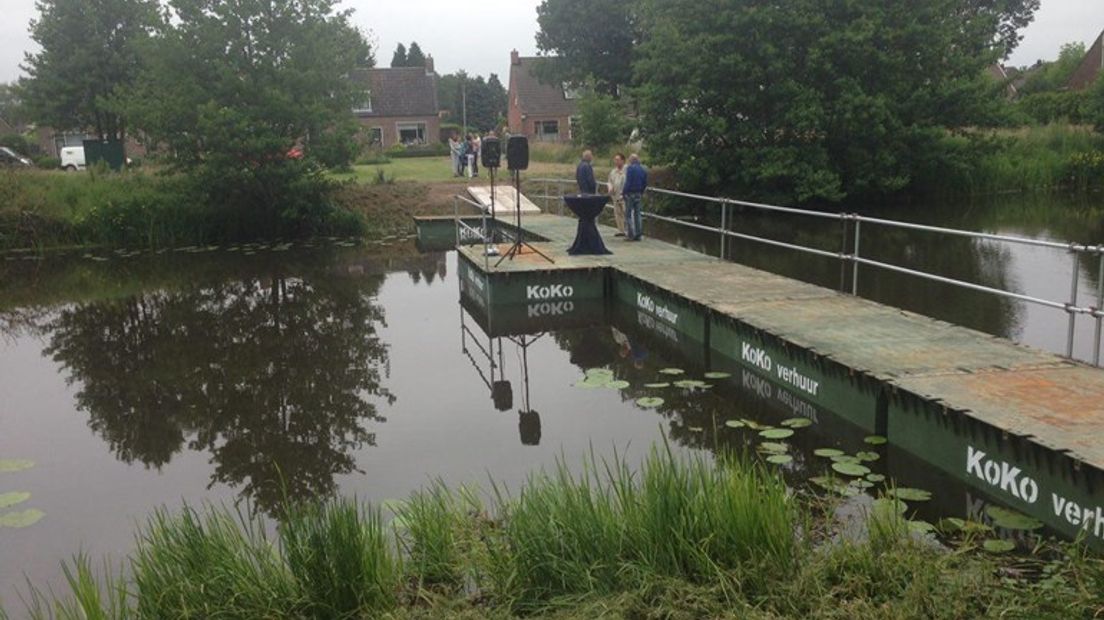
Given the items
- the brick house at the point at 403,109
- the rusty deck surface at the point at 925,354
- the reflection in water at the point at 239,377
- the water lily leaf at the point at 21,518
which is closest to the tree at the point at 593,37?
the brick house at the point at 403,109

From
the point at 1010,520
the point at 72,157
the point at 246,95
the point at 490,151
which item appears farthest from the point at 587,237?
the point at 72,157

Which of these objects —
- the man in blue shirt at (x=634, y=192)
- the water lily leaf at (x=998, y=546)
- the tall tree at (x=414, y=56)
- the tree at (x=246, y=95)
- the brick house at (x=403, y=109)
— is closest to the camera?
the water lily leaf at (x=998, y=546)

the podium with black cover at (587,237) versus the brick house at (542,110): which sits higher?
the brick house at (542,110)

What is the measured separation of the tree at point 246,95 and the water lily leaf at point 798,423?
16.3 meters

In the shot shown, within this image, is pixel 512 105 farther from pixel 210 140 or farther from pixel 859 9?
pixel 210 140

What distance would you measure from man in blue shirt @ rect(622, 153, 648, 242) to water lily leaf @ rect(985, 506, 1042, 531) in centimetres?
936

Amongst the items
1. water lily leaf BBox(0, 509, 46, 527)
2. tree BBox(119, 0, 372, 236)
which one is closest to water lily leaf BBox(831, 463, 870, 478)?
water lily leaf BBox(0, 509, 46, 527)

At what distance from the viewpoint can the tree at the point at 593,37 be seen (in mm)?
45781

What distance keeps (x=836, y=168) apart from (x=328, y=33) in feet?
49.0

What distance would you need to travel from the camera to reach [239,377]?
9531 mm

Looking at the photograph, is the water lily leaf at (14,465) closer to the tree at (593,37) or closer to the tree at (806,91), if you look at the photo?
the tree at (806,91)

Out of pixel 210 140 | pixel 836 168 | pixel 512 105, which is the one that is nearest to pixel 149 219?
pixel 210 140

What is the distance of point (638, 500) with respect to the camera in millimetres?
4402

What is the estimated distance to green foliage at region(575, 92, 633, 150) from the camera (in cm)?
3219
